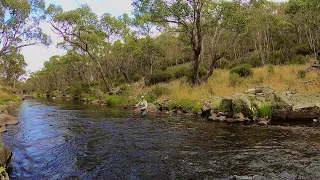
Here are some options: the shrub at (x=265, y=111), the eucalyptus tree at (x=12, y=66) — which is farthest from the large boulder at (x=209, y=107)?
the eucalyptus tree at (x=12, y=66)

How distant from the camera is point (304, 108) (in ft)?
39.9

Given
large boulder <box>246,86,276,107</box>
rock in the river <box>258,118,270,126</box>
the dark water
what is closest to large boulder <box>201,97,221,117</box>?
large boulder <box>246,86,276,107</box>

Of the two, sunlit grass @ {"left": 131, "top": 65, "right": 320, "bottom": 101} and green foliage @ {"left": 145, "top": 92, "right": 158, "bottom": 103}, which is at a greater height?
sunlit grass @ {"left": 131, "top": 65, "right": 320, "bottom": 101}

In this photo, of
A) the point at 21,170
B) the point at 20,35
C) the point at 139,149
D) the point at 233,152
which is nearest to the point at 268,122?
the point at 233,152

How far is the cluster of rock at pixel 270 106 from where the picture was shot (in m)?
12.2

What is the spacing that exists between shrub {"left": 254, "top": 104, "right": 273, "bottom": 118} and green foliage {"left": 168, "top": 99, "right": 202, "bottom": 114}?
13.1ft

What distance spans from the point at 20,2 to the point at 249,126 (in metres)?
24.7

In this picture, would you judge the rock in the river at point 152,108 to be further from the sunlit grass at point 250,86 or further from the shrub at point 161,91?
the shrub at point 161,91

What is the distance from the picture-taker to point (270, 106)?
512 inches

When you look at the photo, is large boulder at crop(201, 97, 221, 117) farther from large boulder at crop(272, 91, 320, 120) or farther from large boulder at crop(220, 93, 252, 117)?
large boulder at crop(272, 91, 320, 120)

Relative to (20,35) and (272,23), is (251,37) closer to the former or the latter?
(272,23)

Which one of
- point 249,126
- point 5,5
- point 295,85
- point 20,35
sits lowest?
point 249,126

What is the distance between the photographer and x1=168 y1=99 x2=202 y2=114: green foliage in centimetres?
1620

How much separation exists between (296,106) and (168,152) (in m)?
8.22
